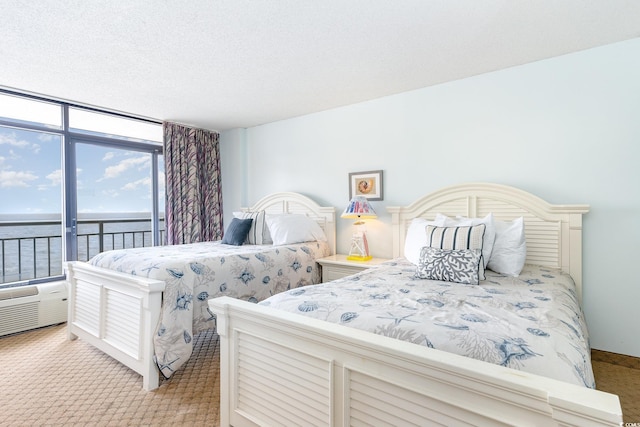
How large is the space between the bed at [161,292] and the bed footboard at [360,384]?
0.70 m

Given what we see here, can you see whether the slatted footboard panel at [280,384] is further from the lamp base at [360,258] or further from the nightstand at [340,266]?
the lamp base at [360,258]

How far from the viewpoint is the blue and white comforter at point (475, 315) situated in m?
1.07

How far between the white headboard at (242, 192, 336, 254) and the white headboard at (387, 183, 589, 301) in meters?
1.11

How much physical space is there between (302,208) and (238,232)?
843 mm

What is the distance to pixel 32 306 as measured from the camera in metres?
3.14

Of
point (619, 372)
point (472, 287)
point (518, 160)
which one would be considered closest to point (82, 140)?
point (472, 287)

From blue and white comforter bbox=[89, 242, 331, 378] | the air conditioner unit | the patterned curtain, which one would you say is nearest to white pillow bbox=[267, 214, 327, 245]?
blue and white comforter bbox=[89, 242, 331, 378]

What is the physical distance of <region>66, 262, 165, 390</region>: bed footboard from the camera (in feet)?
6.87

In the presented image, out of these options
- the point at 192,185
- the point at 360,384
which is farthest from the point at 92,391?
the point at 192,185

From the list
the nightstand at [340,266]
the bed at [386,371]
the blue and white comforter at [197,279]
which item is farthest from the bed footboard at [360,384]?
the nightstand at [340,266]

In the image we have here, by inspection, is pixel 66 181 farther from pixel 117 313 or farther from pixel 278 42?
pixel 278 42

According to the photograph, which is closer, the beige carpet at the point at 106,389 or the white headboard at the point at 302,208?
the beige carpet at the point at 106,389

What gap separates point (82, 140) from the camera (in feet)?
12.0

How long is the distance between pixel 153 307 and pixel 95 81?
216 centimetres
